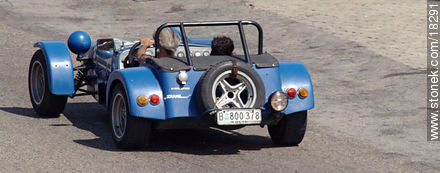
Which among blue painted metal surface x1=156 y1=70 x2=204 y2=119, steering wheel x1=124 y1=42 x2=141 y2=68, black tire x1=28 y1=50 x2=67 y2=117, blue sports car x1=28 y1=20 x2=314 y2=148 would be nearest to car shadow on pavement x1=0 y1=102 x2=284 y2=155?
black tire x1=28 y1=50 x2=67 y2=117

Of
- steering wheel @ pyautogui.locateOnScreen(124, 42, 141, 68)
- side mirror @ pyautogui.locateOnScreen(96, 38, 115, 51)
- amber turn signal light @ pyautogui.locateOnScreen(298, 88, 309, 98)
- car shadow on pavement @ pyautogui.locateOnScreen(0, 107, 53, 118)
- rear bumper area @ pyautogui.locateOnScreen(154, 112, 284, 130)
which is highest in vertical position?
side mirror @ pyautogui.locateOnScreen(96, 38, 115, 51)

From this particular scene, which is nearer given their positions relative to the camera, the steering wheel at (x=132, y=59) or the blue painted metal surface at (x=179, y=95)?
the blue painted metal surface at (x=179, y=95)

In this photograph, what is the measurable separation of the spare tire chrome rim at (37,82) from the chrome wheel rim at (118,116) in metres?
2.18

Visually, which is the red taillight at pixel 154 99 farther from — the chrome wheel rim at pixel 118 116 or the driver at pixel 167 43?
the driver at pixel 167 43

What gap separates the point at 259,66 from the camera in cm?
776

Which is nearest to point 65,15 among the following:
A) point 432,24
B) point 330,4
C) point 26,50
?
point 26,50

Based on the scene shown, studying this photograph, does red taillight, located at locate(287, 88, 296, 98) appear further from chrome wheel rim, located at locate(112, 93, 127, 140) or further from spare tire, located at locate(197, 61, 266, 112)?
chrome wheel rim, located at locate(112, 93, 127, 140)

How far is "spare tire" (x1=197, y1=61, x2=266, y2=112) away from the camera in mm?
7438

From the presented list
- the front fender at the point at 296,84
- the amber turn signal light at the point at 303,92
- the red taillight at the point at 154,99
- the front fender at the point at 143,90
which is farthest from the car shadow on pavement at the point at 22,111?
the amber turn signal light at the point at 303,92

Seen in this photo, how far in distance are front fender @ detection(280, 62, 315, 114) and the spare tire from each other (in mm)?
→ 386

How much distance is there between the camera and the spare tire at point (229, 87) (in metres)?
7.44

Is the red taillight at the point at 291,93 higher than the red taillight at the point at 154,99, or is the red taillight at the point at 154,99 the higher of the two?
the red taillight at the point at 154,99

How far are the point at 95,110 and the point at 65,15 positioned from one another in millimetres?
9493

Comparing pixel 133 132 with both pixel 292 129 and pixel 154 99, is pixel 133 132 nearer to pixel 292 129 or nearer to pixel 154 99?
pixel 154 99
